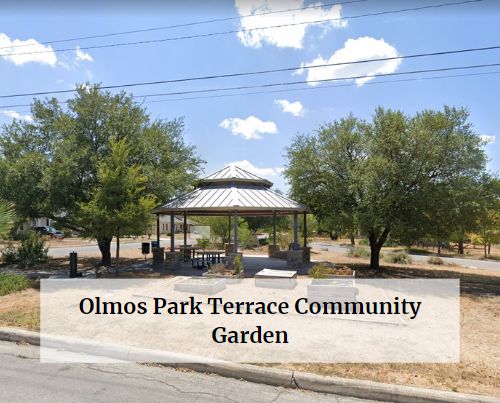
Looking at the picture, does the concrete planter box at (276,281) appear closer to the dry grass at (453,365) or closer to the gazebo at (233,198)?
the gazebo at (233,198)

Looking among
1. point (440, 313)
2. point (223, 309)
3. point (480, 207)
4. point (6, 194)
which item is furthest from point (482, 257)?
point (6, 194)

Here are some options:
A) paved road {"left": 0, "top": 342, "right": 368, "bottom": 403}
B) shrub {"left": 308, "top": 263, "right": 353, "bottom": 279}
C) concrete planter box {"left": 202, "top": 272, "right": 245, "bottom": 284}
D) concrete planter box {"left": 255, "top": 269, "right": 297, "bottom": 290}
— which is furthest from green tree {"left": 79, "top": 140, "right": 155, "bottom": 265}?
paved road {"left": 0, "top": 342, "right": 368, "bottom": 403}

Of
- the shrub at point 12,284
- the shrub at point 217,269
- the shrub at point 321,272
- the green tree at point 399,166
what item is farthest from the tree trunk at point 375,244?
the shrub at point 12,284

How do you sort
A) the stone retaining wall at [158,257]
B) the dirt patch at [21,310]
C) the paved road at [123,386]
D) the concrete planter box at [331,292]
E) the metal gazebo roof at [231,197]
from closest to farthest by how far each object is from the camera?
1. the paved road at [123,386]
2. the dirt patch at [21,310]
3. the concrete planter box at [331,292]
4. the metal gazebo roof at [231,197]
5. the stone retaining wall at [158,257]

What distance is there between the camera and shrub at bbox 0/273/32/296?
36.8 ft

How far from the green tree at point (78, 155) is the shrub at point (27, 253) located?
213cm

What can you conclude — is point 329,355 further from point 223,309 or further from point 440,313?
point 440,313

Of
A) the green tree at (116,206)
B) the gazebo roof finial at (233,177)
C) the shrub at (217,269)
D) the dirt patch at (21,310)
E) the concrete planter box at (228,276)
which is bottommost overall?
the dirt patch at (21,310)

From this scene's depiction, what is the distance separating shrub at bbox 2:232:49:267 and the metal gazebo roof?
653 cm

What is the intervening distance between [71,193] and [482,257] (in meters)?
37.3

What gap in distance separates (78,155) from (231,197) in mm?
6068

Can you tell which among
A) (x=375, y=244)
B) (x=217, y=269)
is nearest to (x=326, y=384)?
(x=217, y=269)

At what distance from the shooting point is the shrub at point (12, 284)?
1122 centimetres

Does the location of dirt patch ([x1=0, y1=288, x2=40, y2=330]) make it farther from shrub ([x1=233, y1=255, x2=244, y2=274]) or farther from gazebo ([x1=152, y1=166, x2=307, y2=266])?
gazebo ([x1=152, y1=166, x2=307, y2=266])
